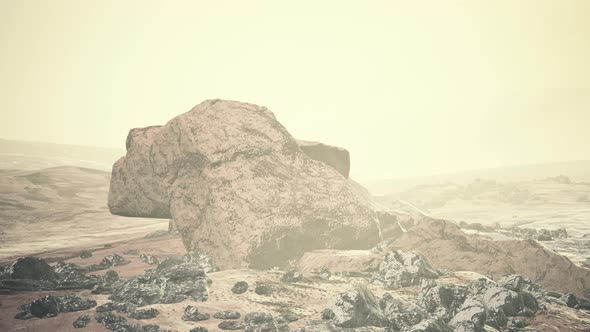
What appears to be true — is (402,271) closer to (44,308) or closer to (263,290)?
(263,290)

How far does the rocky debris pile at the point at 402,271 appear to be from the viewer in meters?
7.56

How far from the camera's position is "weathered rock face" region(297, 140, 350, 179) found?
44.7ft

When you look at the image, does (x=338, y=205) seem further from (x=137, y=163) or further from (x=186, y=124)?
(x=137, y=163)

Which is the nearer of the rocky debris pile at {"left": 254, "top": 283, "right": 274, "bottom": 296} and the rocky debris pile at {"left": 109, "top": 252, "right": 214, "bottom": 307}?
the rocky debris pile at {"left": 109, "top": 252, "right": 214, "bottom": 307}

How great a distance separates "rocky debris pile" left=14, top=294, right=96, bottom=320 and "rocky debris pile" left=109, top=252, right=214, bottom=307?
490mm

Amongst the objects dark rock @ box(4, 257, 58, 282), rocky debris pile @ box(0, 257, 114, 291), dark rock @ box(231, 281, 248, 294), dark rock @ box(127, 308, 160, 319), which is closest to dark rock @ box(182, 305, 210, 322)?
dark rock @ box(127, 308, 160, 319)

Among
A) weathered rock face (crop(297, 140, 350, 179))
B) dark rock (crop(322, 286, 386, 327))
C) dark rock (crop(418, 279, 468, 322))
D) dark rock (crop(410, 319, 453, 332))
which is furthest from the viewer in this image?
weathered rock face (crop(297, 140, 350, 179))

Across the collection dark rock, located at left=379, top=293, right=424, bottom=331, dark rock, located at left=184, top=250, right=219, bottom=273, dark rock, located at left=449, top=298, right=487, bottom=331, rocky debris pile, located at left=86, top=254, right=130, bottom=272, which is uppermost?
dark rock, located at left=449, top=298, right=487, bottom=331

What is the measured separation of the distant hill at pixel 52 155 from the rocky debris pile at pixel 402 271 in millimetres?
54931

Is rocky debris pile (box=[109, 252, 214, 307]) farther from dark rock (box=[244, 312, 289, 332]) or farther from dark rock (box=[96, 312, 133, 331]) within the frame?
dark rock (box=[244, 312, 289, 332])

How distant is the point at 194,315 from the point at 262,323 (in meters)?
1.08

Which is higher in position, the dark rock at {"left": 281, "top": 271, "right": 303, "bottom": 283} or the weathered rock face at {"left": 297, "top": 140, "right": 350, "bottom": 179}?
the weathered rock face at {"left": 297, "top": 140, "right": 350, "bottom": 179}

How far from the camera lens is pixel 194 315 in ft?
17.8

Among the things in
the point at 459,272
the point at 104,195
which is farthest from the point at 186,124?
the point at 104,195
